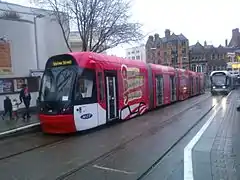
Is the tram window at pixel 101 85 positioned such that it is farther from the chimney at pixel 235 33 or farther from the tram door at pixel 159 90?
the chimney at pixel 235 33

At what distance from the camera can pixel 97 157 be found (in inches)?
358

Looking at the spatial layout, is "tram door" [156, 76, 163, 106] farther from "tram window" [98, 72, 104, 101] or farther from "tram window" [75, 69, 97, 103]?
"tram window" [75, 69, 97, 103]

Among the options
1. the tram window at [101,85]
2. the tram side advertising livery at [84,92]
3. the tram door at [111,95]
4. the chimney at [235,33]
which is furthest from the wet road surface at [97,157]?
the chimney at [235,33]

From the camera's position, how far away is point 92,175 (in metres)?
7.27

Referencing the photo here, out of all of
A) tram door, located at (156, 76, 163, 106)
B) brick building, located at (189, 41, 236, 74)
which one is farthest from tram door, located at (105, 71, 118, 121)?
brick building, located at (189, 41, 236, 74)

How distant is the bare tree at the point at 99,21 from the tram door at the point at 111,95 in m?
11.3

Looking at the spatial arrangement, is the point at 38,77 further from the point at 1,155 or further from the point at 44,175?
the point at 44,175

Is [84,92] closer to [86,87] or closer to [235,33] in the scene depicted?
[86,87]

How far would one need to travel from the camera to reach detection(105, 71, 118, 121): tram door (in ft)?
50.1

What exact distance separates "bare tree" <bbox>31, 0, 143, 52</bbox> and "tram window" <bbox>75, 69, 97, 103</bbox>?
13091mm

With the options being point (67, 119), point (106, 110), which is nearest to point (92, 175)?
point (67, 119)

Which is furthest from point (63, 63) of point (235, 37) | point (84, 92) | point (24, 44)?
point (235, 37)

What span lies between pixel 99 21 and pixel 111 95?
42.5ft

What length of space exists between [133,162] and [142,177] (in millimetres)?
1342
